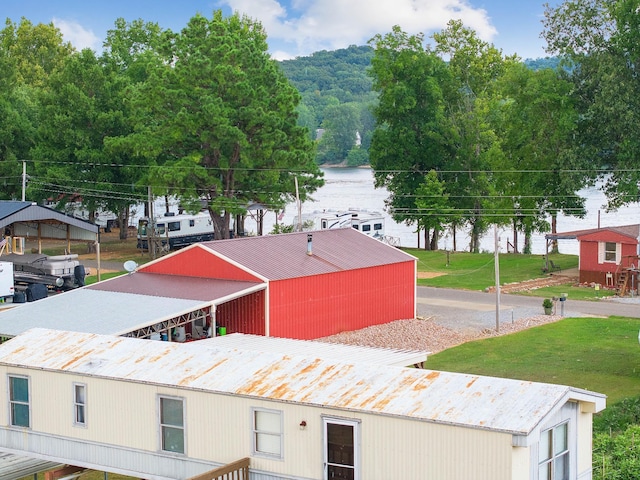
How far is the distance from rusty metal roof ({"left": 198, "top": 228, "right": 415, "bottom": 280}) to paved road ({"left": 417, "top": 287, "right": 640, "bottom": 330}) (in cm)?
321

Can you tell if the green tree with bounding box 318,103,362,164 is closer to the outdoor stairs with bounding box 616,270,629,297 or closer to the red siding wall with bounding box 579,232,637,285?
the red siding wall with bounding box 579,232,637,285

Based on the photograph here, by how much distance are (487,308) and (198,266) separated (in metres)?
13.3

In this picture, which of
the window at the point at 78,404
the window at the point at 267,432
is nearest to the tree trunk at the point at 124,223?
the window at the point at 78,404

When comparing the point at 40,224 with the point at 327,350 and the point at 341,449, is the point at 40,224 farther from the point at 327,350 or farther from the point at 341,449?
the point at 341,449

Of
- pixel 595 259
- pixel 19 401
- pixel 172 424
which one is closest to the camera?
pixel 172 424

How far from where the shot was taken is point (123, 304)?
33344mm

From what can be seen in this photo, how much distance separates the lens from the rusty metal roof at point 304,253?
37.1 meters

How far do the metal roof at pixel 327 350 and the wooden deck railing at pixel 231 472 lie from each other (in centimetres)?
770

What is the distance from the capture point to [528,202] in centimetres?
6338

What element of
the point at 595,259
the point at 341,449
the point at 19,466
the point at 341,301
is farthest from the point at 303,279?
the point at 341,449

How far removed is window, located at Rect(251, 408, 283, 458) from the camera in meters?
18.4

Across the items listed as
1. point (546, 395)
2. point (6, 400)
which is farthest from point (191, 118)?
point (546, 395)

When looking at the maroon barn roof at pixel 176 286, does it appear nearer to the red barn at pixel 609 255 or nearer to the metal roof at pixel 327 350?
the metal roof at pixel 327 350

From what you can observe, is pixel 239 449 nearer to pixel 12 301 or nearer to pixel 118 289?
pixel 118 289
